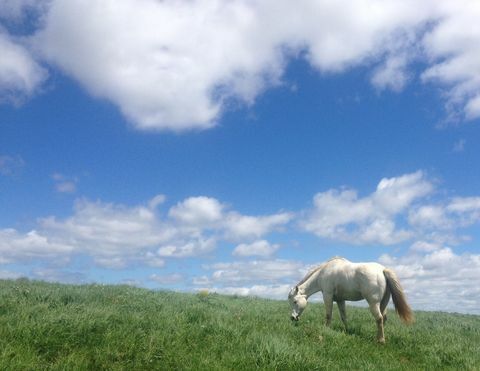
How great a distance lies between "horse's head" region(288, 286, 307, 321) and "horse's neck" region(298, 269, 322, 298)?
0.19m

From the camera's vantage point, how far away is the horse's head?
579 inches

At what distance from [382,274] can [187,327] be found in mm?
6623

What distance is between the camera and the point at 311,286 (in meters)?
15.4

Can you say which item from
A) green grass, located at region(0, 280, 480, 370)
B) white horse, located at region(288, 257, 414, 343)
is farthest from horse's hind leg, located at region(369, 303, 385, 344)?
green grass, located at region(0, 280, 480, 370)

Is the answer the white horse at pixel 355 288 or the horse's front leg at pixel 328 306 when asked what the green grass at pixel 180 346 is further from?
the horse's front leg at pixel 328 306

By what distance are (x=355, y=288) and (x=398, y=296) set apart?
1287 millimetres

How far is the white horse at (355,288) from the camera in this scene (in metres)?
12.7

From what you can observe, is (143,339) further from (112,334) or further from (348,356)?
(348,356)

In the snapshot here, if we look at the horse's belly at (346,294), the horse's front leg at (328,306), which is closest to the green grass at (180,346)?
the horse's belly at (346,294)

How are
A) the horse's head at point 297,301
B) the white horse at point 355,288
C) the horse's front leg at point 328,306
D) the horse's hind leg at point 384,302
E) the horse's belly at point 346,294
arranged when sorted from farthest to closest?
the horse's head at point 297,301
the horse's front leg at point 328,306
the horse's belly at point 346,294
the horse's hind leg at point 384,302
the white horse at point 355,288

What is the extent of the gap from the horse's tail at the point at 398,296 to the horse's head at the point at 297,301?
320 centimetres

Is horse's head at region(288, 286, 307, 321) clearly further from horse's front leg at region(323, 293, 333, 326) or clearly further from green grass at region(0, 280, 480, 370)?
green grass at region(0, 280, 480, 370)

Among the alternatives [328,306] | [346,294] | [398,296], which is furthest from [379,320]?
[328,306]

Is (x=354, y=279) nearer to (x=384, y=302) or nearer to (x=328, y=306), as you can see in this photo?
(x=384, y=302)
